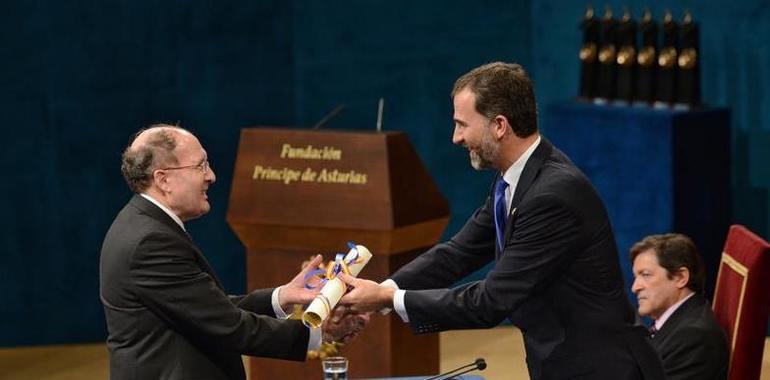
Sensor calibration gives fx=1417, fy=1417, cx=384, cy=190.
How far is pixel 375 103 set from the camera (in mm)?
8578

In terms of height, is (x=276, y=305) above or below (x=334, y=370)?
above

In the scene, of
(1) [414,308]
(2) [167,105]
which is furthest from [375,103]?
(1) [414,308]

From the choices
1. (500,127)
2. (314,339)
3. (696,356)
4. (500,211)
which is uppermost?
(500,127)

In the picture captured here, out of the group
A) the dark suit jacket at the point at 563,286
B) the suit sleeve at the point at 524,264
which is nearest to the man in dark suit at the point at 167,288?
the suit sleeve at the point at 524,264

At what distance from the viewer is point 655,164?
289 inches

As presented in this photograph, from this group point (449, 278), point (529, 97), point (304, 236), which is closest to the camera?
point (529, 97)

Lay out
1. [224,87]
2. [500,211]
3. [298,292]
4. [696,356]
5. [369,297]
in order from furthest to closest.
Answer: [224,87] < [696,356] < [298,292] < [369,297] < [500,211]

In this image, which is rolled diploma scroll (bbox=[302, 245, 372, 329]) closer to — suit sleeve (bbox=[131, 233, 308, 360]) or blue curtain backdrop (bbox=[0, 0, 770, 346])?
suit sleeve (bbox=[131, 233, 308, 360])

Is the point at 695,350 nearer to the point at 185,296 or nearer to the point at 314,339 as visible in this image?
the point at 314,339

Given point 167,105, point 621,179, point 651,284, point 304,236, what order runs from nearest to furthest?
1. point 651,284
2. point 304,236
3. point 621,179
4. point 167,105

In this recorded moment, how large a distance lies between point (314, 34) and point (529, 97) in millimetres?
4899

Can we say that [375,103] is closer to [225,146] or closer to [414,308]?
[225,146]

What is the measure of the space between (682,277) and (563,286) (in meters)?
1.23

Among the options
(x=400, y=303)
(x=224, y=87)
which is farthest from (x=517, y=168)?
(x=224, y=87)
